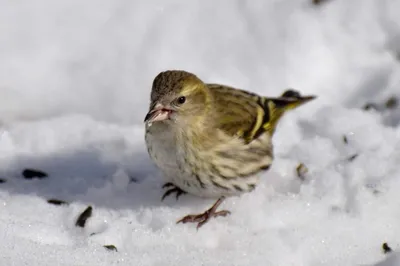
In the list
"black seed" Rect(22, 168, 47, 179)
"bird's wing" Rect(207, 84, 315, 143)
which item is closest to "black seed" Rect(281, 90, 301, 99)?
"bird's wing" Rect(207, 84, 315, 143)

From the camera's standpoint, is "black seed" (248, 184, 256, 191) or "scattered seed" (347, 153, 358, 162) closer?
"black seed" (248, 184, 256, 191)

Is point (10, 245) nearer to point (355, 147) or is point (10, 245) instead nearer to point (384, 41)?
point (355, 147)

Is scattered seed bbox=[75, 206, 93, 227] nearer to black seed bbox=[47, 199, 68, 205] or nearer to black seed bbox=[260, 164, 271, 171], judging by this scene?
black seed bbox=[47, 199, 68, 205]

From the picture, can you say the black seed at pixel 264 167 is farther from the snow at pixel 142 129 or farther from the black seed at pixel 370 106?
the black seed at pixel 370 106

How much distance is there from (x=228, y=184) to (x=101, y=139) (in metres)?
0.97

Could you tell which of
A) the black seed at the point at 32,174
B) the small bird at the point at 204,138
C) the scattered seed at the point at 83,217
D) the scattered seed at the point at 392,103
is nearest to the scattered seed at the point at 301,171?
the small bird at the point at 204,138

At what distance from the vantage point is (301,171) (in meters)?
5.08

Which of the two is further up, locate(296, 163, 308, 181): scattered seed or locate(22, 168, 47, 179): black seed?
locate(296, 163, 308, 181): scattered seed

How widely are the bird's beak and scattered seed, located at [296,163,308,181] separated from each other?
0.91 metres

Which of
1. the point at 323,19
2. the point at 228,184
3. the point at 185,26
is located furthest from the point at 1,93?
the point at 323,19

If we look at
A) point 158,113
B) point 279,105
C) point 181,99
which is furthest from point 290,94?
point 158,113

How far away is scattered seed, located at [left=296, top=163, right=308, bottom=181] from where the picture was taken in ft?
16.6

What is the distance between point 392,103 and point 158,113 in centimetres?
175

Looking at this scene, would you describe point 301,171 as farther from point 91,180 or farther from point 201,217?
point 91,180
